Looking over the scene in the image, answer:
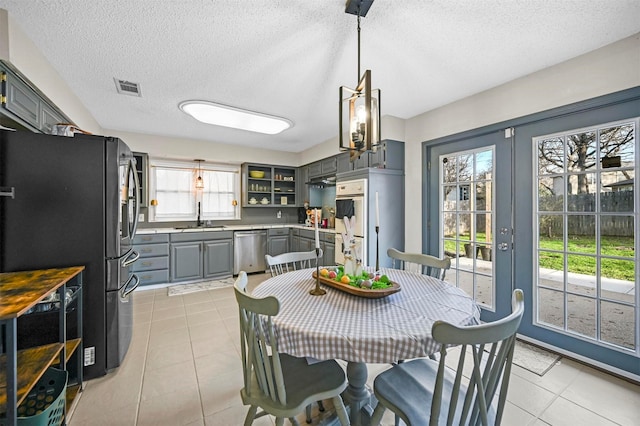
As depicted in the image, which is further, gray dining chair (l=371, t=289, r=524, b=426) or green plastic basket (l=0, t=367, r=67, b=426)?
green plastic basket (l=0, t=367, r=67, b=426)

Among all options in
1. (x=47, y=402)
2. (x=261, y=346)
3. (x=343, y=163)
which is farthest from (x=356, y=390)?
(x=343, y=163)

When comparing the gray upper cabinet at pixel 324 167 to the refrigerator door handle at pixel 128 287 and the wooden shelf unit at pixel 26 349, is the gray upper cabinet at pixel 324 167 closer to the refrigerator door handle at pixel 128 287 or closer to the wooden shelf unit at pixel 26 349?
the refrigerator door handle at pixel 128 287

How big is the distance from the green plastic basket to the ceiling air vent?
8.30 ft

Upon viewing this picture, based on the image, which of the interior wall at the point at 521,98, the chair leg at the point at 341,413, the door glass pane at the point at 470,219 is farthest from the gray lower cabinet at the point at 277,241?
the chair leg at the point at 341,413

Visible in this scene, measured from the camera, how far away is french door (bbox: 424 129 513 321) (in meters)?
2.79

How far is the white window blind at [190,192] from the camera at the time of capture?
198 inches

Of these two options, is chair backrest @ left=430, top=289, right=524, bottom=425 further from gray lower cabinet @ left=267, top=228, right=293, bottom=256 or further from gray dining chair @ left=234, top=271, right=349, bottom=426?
gray lower cabinet @ left=267, top=228, right=293, bottom=256

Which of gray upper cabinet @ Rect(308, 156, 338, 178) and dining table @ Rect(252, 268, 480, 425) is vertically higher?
gray upper cabinet @ Rect(308, 156, 338, 178)

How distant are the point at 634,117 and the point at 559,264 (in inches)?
50.0

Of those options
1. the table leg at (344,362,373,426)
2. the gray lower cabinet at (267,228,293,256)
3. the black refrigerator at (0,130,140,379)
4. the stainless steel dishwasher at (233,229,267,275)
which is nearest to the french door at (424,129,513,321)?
the table leg at (344,362,373,426)

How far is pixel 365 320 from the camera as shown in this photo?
4.02 feet

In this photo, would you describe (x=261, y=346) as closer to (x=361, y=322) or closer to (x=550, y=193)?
(x=361, y=322)

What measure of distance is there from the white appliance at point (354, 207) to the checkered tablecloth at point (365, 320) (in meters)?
1.86

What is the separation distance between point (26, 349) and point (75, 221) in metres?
0.84
